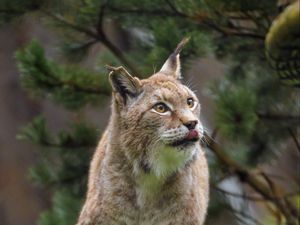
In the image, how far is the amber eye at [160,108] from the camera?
634 centimetres

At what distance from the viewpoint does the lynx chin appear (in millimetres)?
6344

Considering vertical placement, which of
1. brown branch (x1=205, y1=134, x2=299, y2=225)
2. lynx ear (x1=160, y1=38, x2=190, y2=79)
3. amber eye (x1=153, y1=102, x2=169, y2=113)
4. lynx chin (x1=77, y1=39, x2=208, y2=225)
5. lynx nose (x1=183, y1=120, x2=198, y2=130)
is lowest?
brown branch (x1=205, y1=134, x2=299, y2=225)

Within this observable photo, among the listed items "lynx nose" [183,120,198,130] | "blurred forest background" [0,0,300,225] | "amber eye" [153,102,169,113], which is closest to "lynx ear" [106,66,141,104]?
"amber eye" [153,102,169,113]

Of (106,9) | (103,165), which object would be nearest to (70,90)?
(106,9)

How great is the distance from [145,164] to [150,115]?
0.33 meters

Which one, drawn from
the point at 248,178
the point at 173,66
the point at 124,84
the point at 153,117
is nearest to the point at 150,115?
the point at 153,117

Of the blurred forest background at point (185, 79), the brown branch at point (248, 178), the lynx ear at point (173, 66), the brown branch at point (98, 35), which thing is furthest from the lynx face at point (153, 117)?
the brown branch at point (248, 178)

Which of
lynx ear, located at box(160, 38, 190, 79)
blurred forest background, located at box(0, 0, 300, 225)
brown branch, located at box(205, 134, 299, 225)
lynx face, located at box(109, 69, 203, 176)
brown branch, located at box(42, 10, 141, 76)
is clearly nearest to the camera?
lynx face, located at box(109, 69, 203, 176)

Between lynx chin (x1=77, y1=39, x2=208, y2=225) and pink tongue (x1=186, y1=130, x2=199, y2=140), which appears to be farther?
lynx chin (x1=77, y1=39, x2=208, y2=225)

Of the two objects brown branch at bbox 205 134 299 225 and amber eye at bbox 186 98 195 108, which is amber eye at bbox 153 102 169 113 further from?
brown branch at bbox 205 134 299 225

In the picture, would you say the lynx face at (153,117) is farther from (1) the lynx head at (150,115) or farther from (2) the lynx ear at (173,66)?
(2) the lynx ear at (173,66)

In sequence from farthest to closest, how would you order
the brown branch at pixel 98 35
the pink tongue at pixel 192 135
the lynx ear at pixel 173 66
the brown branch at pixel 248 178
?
the brown branch at pixel 248 178, the brown branch at pixel 98 35, the lynx ear at pixel 173 66, the pink tongue at pixel 192 135

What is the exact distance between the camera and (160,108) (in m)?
6.36

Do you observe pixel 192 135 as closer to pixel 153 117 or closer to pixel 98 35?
pixel 153 117
